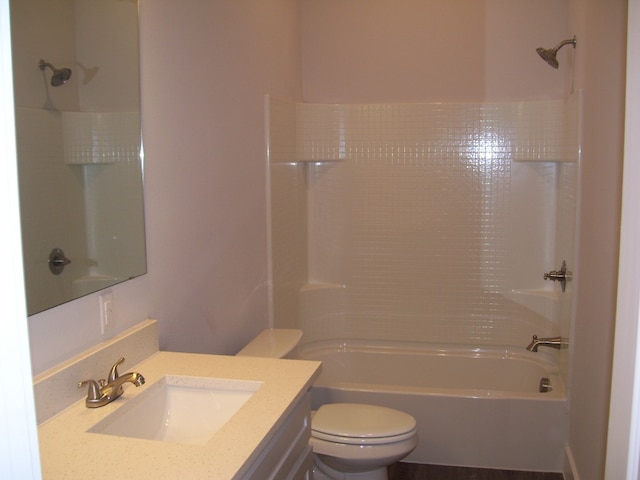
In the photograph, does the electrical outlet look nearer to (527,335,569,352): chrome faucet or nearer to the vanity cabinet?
the vanity cabinet

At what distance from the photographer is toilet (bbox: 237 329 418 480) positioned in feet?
8.17

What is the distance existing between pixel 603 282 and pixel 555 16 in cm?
184

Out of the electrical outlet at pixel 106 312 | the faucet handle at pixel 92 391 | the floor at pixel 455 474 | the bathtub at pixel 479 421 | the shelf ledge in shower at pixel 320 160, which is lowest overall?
the floor at pixel 455 474

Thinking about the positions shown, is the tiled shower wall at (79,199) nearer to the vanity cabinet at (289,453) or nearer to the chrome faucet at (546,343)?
the vanity cabinet at (289,453)

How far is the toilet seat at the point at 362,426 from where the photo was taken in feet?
8.18

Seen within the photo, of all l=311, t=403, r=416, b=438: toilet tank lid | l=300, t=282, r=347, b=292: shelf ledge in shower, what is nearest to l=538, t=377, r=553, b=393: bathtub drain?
l=311, t=403, r=416, b=438: toilet tank lid

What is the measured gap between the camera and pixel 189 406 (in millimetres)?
1781

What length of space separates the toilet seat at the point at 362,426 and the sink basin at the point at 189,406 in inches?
34.2

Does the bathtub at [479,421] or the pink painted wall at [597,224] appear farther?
the bathtub at [479,421]

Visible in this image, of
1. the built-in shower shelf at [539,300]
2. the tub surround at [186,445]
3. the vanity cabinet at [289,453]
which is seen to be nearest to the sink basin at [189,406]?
the tub surround at [186,445]

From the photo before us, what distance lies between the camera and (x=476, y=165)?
3.73 m

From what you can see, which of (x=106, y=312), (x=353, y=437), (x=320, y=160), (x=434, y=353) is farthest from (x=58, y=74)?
(x=434, y=353)

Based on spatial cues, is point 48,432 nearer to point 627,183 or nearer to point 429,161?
point 627,183

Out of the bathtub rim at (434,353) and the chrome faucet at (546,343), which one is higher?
the chrome faucet at (546,343)
